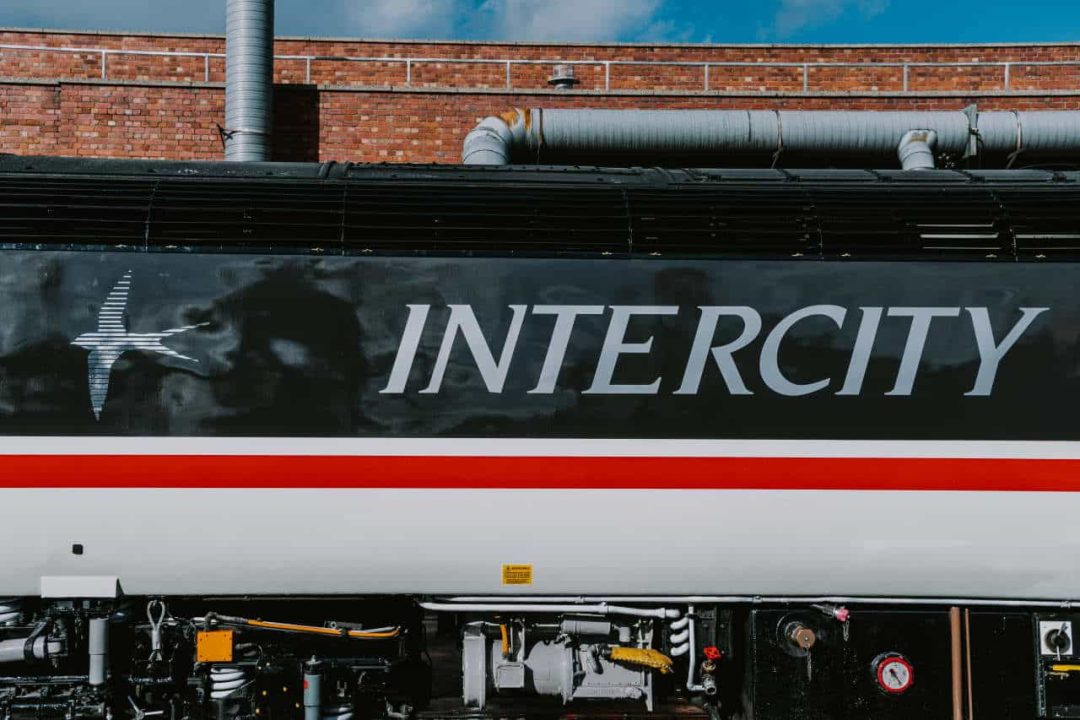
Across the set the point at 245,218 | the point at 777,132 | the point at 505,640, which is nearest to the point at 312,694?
the point at 505,640

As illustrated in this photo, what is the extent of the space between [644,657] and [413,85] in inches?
499

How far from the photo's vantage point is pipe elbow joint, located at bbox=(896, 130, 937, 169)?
36.1 ft

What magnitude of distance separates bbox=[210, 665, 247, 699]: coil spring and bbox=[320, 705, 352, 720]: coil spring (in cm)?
49

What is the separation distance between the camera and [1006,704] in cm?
445

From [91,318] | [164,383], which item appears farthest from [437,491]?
[91,318]

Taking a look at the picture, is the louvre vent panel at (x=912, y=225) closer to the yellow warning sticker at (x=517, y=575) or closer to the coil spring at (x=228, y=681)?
the yellow warning sticker at (x=517, y=575)

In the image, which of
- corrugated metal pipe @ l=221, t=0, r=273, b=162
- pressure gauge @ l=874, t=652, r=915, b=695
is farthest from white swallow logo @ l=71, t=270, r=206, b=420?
corrugated metal pipe @ l=221, t=0, r=273, b=162

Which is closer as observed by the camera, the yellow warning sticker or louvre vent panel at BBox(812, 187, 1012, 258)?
the yellow warning sticker

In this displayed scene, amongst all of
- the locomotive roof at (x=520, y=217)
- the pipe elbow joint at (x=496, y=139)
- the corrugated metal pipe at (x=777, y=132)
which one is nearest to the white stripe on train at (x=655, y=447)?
the locomotive roof at (x=520, y=217)

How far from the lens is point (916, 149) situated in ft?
36.3

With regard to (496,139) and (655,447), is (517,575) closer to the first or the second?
(655,447)

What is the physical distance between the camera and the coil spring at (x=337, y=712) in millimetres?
4688

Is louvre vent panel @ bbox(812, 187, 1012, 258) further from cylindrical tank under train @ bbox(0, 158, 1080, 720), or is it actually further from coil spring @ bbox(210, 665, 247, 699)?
coil spring @ bbox(210, 665, 247, 699)

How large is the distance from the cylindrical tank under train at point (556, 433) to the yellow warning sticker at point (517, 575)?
0.02 m
